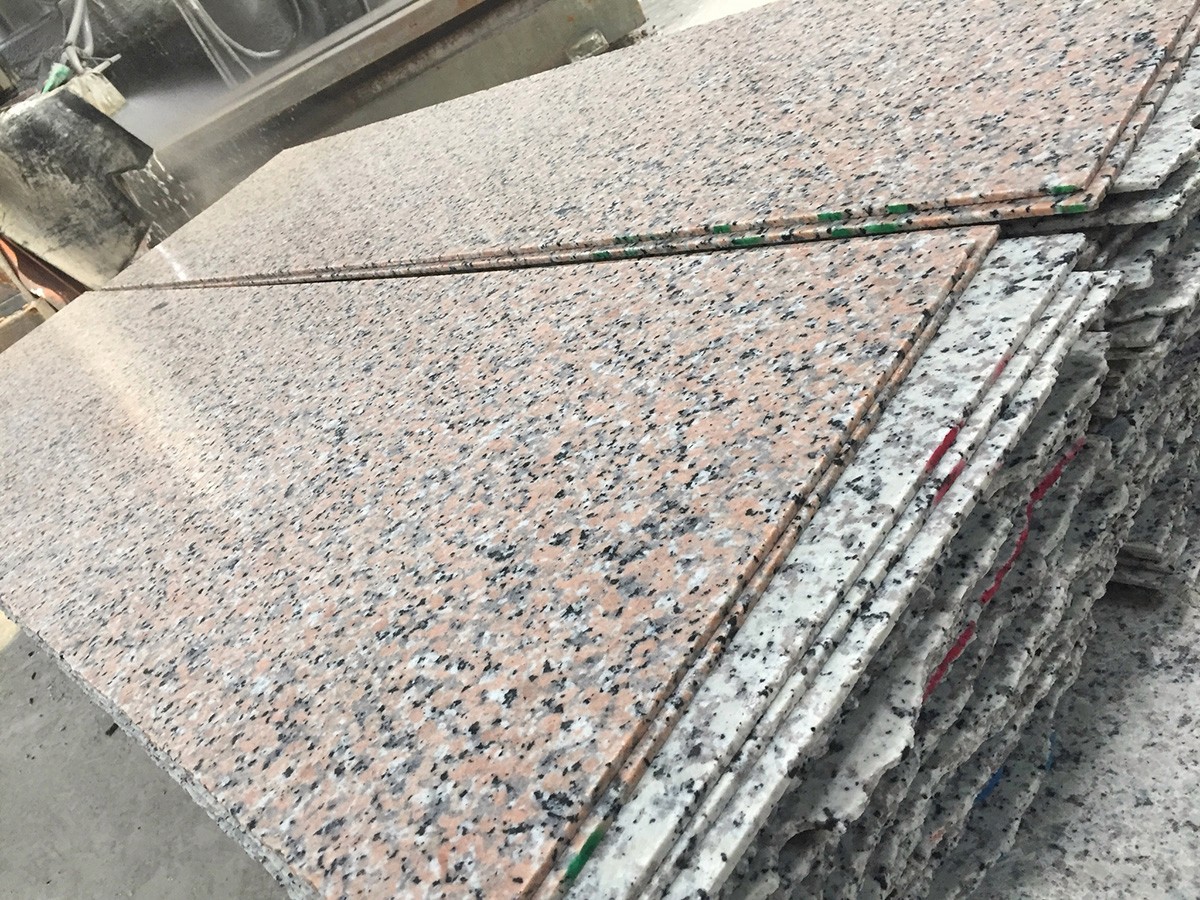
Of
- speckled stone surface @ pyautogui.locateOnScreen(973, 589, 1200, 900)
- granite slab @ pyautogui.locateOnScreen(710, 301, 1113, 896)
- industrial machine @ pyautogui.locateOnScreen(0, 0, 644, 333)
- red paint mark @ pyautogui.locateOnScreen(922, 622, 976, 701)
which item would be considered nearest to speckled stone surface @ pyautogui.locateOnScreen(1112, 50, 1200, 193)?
granite slab @ pyautogui.locateOnScreen(710, 301, 1113, 896)

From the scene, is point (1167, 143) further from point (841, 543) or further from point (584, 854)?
point (584, 854)

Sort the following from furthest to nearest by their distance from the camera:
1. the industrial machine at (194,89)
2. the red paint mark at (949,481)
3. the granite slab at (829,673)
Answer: the industrial machine at (194,89) < the red paint mark at (949,481) < the granite slab at (829,673)

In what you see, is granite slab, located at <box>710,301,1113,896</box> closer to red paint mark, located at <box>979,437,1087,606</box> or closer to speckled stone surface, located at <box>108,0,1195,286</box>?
red paint mark, located at <box>979,437,1087,606</box>

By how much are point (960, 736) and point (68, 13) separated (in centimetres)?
546

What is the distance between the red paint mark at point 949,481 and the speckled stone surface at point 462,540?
0.33 ft

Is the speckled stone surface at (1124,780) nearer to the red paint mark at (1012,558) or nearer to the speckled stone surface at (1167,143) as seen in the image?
the red paint mark at (1012,558)

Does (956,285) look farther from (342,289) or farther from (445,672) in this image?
(342,289)

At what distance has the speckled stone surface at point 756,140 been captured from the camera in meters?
1.03

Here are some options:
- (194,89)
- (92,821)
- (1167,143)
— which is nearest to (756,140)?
(1167,143)

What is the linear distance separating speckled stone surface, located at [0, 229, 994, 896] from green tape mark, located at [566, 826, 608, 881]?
0.02 m

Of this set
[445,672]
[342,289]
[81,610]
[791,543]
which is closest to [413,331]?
[342,289]

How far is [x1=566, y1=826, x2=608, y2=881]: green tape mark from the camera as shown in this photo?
0.62 metres

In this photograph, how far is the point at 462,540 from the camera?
92cm

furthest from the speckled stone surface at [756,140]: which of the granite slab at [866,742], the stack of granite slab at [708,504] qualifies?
the granite slab at [866,742]
